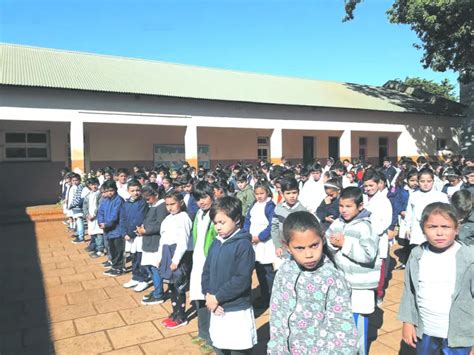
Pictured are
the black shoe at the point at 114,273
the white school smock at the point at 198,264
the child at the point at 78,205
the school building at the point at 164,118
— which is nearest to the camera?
the white school smock at the point at 198,264

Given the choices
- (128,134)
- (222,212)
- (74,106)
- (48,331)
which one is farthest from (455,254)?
(128,134)

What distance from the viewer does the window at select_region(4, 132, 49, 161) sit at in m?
14.3

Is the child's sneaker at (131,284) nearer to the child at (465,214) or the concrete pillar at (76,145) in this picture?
the child at (465,214)

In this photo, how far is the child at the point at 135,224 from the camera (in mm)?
5527

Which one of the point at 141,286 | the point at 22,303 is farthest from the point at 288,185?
the point at 22,303

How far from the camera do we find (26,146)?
14609 mm

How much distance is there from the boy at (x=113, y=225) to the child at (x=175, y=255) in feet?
6.58

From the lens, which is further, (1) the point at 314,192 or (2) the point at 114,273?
(1) the point at 314,192

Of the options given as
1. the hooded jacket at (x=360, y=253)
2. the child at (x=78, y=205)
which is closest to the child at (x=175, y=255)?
the hooded jacket at (x=360, y=253)

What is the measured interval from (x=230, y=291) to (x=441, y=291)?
140 centimetres

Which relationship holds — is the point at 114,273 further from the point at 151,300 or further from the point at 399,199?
the point at 399,199

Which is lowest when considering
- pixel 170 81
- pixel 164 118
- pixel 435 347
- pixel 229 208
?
pixel 435 347

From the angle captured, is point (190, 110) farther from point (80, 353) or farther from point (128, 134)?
point (80, 353)

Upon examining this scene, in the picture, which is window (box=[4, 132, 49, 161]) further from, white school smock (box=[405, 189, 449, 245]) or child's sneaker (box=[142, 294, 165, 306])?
white school smock (box=[405, 189, 449, 245])
